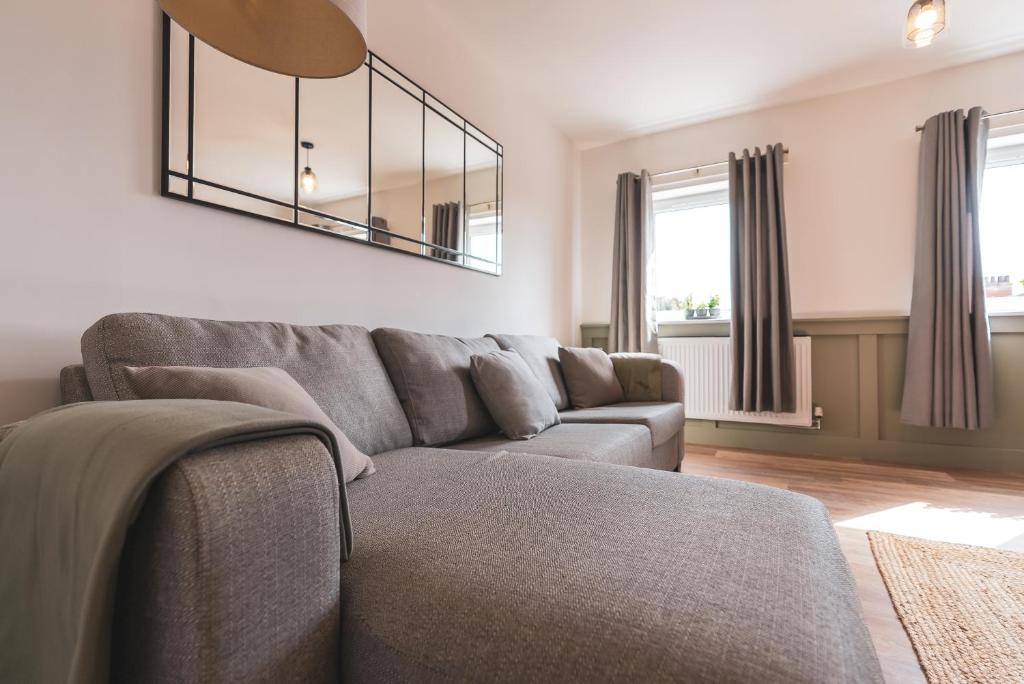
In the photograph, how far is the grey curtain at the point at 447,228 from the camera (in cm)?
230

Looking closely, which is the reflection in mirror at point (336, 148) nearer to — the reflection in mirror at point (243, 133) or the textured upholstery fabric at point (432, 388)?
the reflection in mirror at point (243, 133)

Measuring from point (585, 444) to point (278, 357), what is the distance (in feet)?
3.12

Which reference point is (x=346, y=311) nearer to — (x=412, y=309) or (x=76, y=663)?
(x=412, y=309)

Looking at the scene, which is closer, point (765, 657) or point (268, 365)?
point (765, 657)

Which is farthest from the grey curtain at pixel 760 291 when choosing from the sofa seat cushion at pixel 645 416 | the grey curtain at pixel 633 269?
the sofa seat cushion at pixel 645 416

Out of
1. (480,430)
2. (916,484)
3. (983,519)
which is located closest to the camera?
(480,430)

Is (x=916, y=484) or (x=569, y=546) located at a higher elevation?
(x=569, y=546)

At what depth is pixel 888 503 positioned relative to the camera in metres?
2.20

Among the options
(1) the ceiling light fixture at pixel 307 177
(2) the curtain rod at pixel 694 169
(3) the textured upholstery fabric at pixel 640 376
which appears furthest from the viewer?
(2) the curtain rod at pixel 694 169

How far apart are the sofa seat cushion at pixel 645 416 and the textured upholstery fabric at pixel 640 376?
0.11 meters

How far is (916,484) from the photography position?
2494 mm

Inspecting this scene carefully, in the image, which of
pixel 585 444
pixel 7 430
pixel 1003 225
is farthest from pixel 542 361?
pixel 1003 225

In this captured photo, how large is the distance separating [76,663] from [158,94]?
4.60 ft

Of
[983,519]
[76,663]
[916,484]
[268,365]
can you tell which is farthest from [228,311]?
[916,484]
